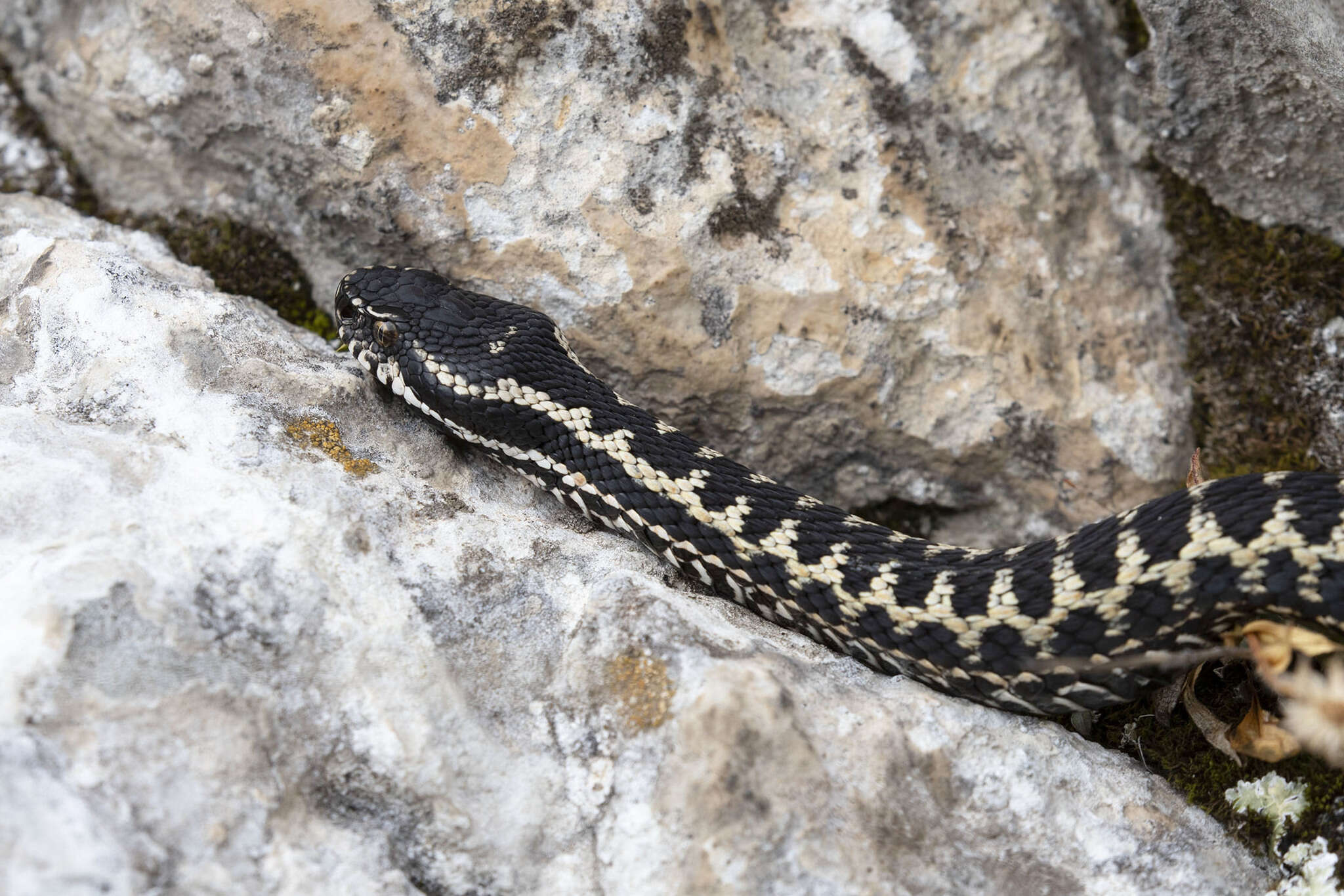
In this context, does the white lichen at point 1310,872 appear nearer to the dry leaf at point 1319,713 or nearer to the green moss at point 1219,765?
the green moss at point 1219,765

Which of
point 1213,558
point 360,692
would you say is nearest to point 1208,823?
point 1213,558

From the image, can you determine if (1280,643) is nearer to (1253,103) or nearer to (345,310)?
(1253,103)

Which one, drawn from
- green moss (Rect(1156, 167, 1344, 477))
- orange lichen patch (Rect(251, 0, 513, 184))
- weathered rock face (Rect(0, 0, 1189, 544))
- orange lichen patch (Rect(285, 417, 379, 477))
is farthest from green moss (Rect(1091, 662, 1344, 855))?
orange lichen patch (Rect(251, 0, 513, 184))

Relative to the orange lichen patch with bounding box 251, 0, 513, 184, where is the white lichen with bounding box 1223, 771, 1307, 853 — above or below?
above

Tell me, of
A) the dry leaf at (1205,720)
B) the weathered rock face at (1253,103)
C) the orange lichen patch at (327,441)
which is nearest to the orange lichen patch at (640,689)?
the orange lichen patch at (327,441)

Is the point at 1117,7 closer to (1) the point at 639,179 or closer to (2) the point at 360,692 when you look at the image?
(1) the point at 639,179

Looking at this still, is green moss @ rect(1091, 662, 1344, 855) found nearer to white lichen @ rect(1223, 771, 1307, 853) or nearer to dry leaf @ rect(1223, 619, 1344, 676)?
white lichen @ rect(1223, 771, 1307, 853)
